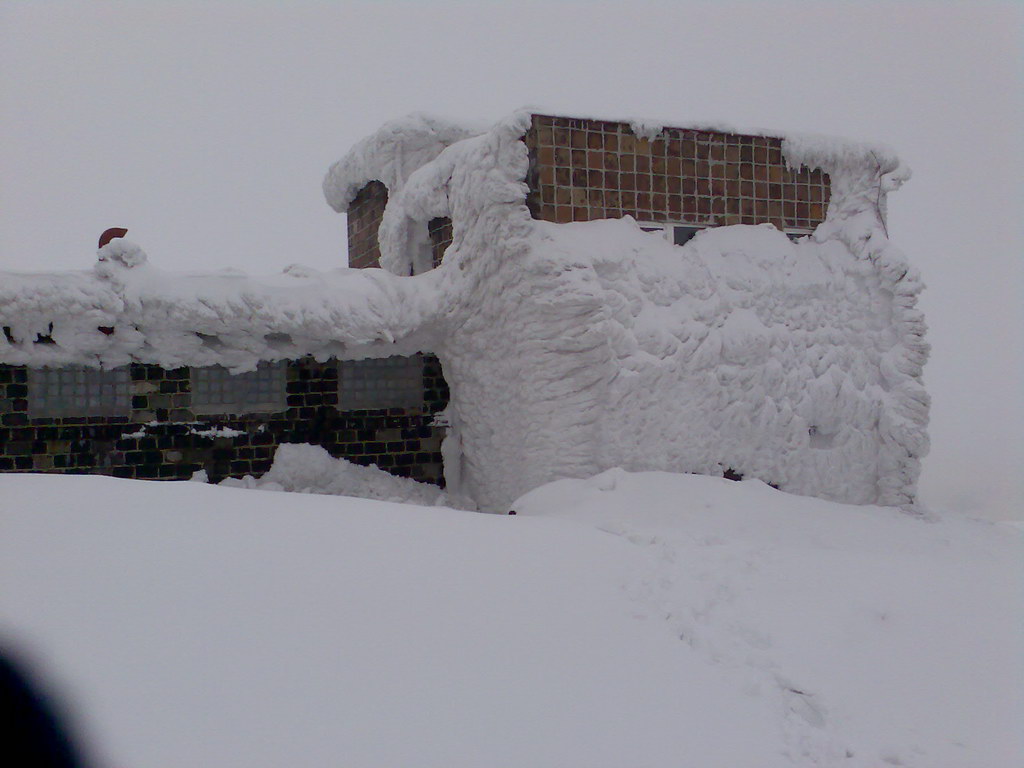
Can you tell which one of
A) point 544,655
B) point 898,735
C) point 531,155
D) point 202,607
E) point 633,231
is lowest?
point 898,735

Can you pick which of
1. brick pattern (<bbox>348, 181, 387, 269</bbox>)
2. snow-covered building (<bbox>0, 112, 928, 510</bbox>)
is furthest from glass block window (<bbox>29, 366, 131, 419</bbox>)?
brick pattern (<bbox>348, 181, 387, 269</bbox>)

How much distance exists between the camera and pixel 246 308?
9602mm

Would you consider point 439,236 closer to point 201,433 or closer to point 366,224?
point 201,433

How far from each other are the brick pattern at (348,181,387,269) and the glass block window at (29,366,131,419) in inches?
200

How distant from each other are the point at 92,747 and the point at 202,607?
1.12m

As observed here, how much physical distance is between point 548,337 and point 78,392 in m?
4.93

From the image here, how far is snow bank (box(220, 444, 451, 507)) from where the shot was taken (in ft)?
33.4

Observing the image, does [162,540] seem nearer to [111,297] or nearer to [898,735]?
[898,735]

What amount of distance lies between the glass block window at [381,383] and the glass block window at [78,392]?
2331 mm

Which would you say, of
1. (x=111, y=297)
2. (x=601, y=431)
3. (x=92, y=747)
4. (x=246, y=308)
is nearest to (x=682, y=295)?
(x=601, y=431)

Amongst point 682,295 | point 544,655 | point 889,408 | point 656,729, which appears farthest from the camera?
point 889,408

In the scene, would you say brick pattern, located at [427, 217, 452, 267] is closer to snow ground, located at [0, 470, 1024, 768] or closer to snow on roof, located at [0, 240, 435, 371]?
→ snow on roof, located at [0, 240, 435, 371]

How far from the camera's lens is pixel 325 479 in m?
10.4

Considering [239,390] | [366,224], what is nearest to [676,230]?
[239,390]
